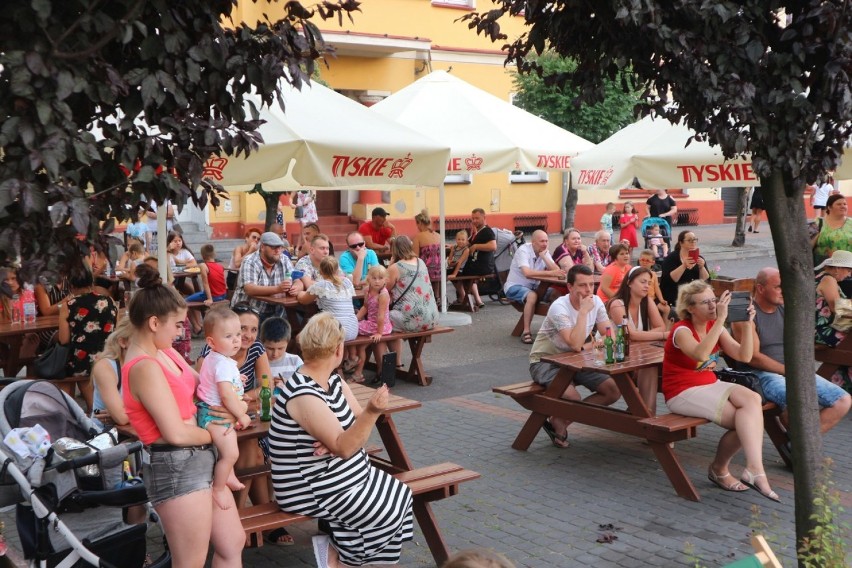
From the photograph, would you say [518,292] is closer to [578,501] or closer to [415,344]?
[415,344]

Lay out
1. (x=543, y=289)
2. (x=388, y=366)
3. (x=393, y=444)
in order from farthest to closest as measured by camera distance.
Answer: (x=543, y=289), (x=388, y=366), (x=393, y=444)

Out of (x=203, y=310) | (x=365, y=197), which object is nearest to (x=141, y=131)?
(x=203, y=310)

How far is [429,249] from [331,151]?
6.07 m

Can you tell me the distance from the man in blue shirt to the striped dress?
7.06 metres

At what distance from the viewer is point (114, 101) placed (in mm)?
3418

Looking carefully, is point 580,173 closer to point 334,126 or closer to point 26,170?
point 334,126

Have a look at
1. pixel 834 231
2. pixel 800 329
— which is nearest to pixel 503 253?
pixel 834 231

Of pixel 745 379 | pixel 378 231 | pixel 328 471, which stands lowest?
pixel 745 379

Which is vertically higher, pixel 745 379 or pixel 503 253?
pixel 503 253

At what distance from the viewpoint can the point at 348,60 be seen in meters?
25.7

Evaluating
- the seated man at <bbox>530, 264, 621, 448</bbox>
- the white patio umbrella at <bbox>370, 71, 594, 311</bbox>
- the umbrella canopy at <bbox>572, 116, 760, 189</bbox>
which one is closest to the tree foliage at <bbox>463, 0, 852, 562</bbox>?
the seated man at <bbox>530, 264, 621, 448</bbox>

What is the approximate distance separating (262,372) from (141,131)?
306 cm

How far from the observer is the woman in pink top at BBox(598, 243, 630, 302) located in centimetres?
1084

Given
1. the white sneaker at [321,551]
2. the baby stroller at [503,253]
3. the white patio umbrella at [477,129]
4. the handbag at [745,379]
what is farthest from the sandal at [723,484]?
the baby stroller at [503,253]
